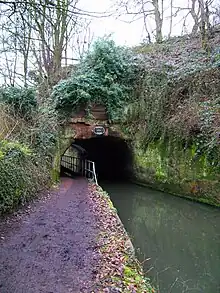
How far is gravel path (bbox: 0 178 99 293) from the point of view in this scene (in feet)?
12.0

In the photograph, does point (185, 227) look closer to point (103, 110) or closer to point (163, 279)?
point (163, 279)

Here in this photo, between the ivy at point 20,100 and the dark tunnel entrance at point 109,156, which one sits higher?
the ivy at point 20,100

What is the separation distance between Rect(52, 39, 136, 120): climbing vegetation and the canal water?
14.4 ft

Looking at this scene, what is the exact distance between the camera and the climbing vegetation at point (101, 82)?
43.1 ft

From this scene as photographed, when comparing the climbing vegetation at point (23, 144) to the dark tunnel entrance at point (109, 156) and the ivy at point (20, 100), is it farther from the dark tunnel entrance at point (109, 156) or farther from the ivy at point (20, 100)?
the dark tunnel entrance at point (109, 156)

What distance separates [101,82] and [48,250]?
10.1 meters

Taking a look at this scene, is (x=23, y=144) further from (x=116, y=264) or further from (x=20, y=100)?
(x=116, y=264)

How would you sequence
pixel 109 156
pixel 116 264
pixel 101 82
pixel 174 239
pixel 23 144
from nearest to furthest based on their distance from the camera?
pixel 116 264, pixel 174 239, pixel 23 144, pixel 101 82, pixel 109 156

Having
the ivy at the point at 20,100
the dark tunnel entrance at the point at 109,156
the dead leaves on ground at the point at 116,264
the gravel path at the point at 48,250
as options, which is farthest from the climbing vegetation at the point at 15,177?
the dark tunnel entrance at the point at 109,156

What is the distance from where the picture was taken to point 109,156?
67.8ft

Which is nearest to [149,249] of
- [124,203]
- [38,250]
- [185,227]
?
[185,227]

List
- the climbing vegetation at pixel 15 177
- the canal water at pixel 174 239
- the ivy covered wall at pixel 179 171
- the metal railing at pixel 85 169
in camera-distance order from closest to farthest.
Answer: the canal water at pixel 174 239 < the climbing vegetation at pixel 15 177 < the ivy covered wall at pixel 179 171 < the metal railing at pixel 85 169

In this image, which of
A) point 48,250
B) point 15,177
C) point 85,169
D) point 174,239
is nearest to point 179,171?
point 174,239

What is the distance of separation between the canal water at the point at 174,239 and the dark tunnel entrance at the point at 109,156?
4445mm
